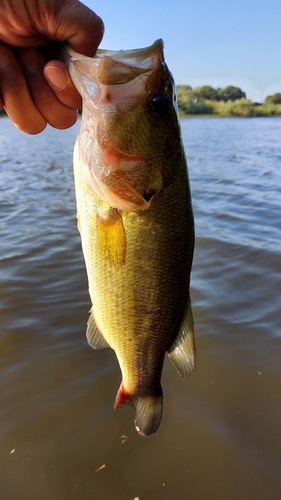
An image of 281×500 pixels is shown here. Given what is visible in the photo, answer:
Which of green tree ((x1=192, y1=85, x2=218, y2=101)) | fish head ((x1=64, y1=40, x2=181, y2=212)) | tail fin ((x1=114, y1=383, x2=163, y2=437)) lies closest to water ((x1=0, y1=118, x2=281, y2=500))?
tail fin ((x1=114, y1=383, x2=163, y2=437))

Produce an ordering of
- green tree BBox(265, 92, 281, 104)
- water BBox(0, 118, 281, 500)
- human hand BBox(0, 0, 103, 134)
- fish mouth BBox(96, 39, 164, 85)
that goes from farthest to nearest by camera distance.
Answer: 1. green tree BBox(265, 92, 281, 104)
2. water BBox(0, 118, 281, 500)
3. human hand BBox(0, 0, 103, 134)
4. fish mouth BBox(96, 39, 164, 85)

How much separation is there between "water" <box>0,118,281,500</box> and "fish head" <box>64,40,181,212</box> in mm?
1646

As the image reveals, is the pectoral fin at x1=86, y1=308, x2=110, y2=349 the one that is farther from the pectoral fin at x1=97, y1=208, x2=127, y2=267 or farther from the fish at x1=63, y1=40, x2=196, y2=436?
the pectoral fin at x1=97, y1=208, x2=127, y2=267

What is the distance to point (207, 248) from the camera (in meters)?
5.62

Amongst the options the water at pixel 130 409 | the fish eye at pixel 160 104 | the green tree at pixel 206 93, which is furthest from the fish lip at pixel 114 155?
the green tree at pixel 206 93

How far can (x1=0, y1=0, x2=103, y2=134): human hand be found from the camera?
1747 millimetres

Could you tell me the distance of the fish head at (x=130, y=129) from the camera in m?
1.59

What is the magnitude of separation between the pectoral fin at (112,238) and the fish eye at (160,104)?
453mm

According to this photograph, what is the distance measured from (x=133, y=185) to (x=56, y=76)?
0.67m

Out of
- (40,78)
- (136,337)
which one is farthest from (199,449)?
(40,78)

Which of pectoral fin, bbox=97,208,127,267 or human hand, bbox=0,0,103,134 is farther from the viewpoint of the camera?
human hand, bbox=0,0,103,134

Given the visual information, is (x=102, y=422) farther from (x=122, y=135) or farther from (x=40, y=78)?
(x=40, y=78)

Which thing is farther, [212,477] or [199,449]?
[199,449]

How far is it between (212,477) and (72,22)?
2478 millimetres
